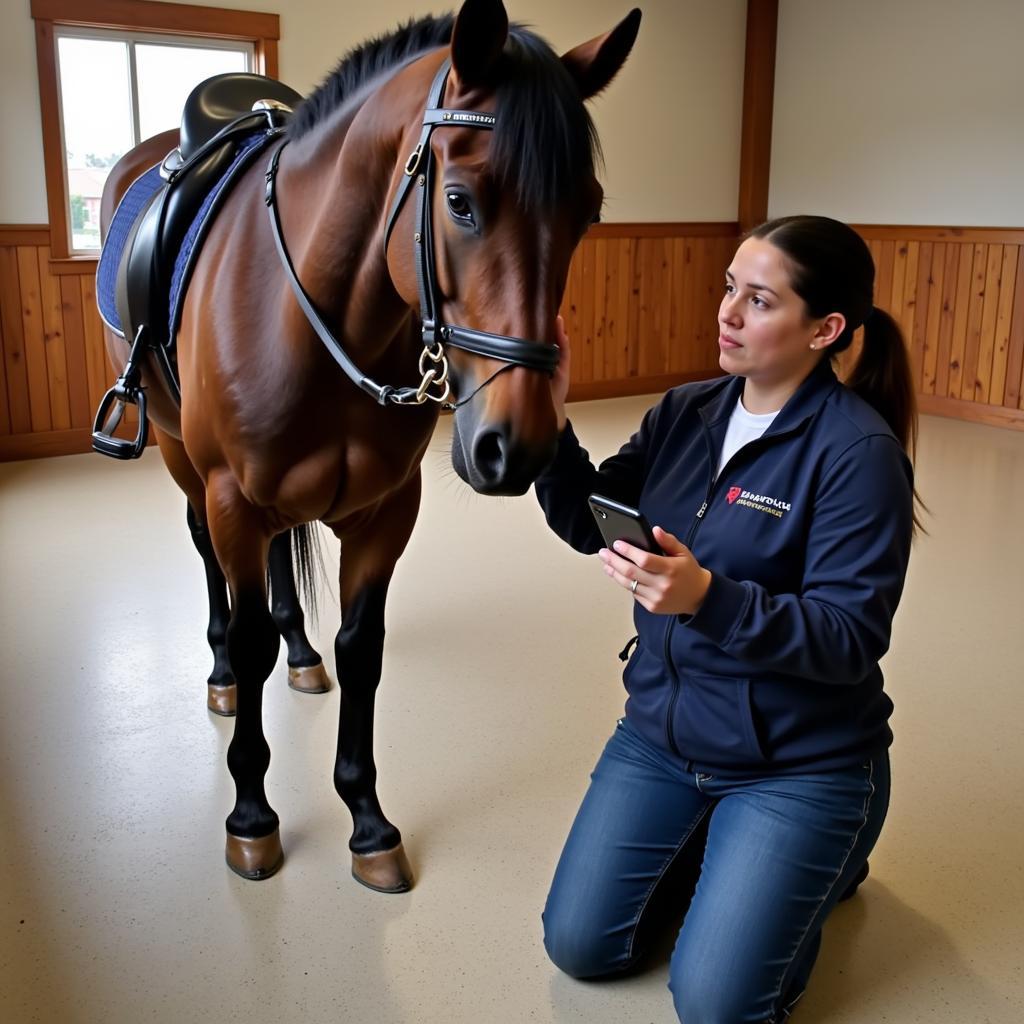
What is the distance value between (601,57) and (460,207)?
12.8 inches

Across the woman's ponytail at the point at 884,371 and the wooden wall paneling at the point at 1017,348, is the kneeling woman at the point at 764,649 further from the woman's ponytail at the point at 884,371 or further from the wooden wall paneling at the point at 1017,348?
the wooden wall paneling at the point at 1017,348

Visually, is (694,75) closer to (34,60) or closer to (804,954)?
(34,60)

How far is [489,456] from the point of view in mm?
1206

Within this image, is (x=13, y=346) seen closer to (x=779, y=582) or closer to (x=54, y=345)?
(x=54, y=345)

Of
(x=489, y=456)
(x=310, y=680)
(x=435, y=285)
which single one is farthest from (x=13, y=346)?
(x=489, y=456)

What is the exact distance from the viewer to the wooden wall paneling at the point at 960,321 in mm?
5852

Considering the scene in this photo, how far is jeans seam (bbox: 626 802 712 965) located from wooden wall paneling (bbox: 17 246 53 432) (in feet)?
13.4

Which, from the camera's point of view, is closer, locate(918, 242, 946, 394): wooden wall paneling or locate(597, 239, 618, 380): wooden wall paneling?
locate(918, 242, 946, 394): wooden wall paneling

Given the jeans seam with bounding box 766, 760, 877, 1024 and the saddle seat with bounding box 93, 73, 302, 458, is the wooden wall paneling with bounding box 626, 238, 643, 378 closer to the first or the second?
the saddle seat with bounding box 93, 73, 302, 458

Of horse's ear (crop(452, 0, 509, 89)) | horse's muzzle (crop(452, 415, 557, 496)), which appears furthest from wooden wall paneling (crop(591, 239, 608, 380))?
horse's muzzle (crop(452, 415, 557, 496))

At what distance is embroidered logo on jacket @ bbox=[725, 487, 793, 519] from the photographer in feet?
4.73

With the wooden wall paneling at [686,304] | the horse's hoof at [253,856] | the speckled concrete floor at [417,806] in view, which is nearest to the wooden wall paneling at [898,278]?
the wooden wall paneling at [686,304]

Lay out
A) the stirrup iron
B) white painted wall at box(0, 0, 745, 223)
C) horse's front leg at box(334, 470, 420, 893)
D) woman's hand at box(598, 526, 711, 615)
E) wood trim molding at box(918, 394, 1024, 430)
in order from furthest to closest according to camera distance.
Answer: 1. wood trim molding at box(918, 394, 1024, 430)
2. white painted wall at box(0, 0, 745, 223)
3. the stirrup iron
4. horse's front leg at box(334, 470, 420, 893)
5. woman's hand at box(598, 526, 711, 615)

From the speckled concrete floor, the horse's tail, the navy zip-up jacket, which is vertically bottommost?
the speckled concrete floor
